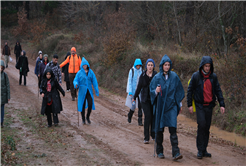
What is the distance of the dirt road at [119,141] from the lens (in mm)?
6098

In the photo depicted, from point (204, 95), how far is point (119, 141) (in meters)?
2.78

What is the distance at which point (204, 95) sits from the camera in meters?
6.19

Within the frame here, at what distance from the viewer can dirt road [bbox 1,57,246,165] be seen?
20.0 feet

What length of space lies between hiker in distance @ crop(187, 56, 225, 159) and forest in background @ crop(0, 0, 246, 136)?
12.0ft

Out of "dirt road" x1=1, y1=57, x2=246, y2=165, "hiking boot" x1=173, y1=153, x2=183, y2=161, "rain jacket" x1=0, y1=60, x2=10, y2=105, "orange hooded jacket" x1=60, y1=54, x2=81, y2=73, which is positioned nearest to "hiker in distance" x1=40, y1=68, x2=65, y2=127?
"dirt road" x1=1, y1=57, x2=246, y2=165

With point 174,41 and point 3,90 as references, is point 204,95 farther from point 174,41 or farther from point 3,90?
point 174,41

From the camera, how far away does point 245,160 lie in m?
6.36

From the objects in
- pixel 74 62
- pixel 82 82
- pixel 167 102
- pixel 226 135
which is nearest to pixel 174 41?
pixel 74 62

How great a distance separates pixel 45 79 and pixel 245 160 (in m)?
6.40

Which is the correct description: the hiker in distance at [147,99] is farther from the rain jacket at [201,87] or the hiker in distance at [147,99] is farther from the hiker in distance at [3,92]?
the hiker in distance at [3,92]

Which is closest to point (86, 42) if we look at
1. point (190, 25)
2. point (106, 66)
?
point (106, 66)

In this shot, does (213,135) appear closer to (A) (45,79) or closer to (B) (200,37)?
(A) (45,79)

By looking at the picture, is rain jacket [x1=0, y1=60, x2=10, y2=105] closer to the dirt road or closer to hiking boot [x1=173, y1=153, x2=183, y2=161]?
the dirt road

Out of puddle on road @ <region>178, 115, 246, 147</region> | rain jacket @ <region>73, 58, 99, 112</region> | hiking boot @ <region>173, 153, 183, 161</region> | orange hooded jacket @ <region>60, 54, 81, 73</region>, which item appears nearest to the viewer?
hiking boot @ <region>173, 153, 183, 161</region>
